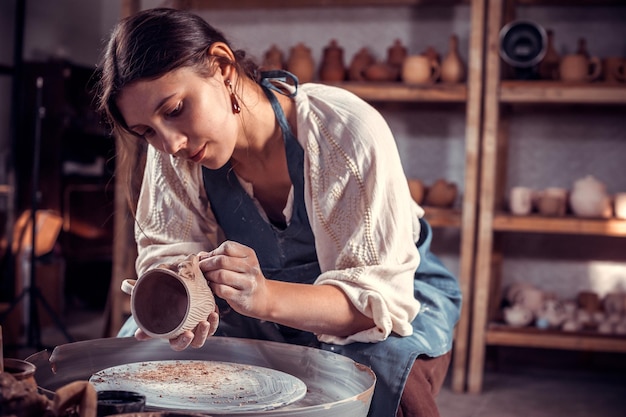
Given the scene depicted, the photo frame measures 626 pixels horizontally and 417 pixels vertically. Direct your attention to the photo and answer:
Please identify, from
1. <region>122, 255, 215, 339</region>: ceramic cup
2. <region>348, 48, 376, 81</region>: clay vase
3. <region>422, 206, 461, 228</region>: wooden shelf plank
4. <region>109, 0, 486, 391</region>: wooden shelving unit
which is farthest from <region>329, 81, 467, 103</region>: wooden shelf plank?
<region>122, 255, 215, 339</region>: ceramic cup

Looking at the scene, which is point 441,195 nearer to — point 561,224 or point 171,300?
point 561,224

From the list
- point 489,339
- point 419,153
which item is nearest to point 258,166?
point 489,339

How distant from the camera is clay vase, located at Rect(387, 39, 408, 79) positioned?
11.5 feet

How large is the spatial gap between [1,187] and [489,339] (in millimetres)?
2971

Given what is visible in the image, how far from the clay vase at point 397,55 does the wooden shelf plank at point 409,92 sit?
0.48 feet

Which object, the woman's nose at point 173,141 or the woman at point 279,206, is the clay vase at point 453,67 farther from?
the woman's nose at point 173,141

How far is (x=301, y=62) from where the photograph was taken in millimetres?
3531

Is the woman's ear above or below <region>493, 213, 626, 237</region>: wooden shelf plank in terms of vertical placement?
above

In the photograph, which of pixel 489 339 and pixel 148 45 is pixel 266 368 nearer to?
pixel 148 45

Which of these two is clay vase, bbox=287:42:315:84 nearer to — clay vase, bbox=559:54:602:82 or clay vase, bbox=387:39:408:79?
clay vase, bbox=387:39:408:79

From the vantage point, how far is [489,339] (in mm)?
3260

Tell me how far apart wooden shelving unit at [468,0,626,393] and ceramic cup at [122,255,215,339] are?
7.26 feet

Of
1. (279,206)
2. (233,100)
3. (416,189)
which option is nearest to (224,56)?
(233,100)

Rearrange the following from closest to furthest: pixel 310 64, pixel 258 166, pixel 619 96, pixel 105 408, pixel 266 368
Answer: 1. pixel 105 408
2. pixel 266 368
3. pixel 258 166
4. pixel 619 96
5. pixel 310 64
